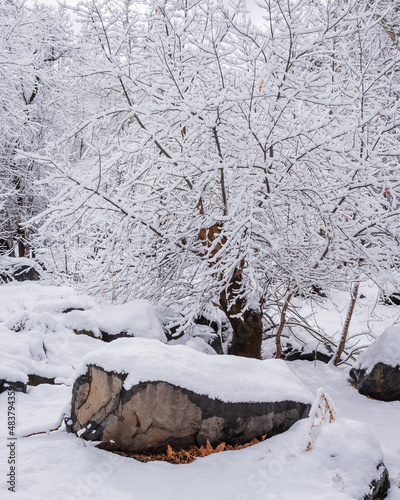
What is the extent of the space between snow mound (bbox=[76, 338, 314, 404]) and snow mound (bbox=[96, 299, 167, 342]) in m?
1.79

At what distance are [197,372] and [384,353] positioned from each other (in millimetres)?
3394

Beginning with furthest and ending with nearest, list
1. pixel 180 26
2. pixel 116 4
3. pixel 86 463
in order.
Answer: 1. pixel 116 4
2. pixel 180 26
3. pixel 86 463

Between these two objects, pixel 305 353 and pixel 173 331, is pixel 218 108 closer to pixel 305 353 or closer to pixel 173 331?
pixel 173 331

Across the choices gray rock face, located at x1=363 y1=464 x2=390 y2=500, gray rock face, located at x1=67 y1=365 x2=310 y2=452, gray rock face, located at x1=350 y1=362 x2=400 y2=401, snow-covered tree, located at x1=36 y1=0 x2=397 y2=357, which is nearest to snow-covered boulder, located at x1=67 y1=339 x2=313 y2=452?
gray rock face, located at x1=67 y1=365 x2=310 y2=452

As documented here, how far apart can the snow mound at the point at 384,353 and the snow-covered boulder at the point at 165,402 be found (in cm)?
254

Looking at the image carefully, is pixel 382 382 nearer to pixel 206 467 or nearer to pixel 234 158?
pixel 206 467

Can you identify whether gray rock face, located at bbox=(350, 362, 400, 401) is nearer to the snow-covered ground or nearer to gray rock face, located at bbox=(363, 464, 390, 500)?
the snow-covered ground

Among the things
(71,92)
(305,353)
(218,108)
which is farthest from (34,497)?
(71,92)

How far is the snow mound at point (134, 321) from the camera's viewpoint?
18.3ft

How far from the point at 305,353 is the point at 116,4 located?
20.3 feet

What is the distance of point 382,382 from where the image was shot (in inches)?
211

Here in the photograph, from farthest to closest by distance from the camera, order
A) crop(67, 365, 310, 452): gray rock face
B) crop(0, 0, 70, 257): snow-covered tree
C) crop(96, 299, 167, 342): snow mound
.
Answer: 1. crop(0, 0, 70, 257): snow-covered tree
2. crop(96, 299, 167, 342): snow mound
3. crop(67, 365, 310, 452): gray rock face

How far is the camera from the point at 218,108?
408 cm

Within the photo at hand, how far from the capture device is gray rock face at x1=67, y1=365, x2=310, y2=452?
3.06 m
